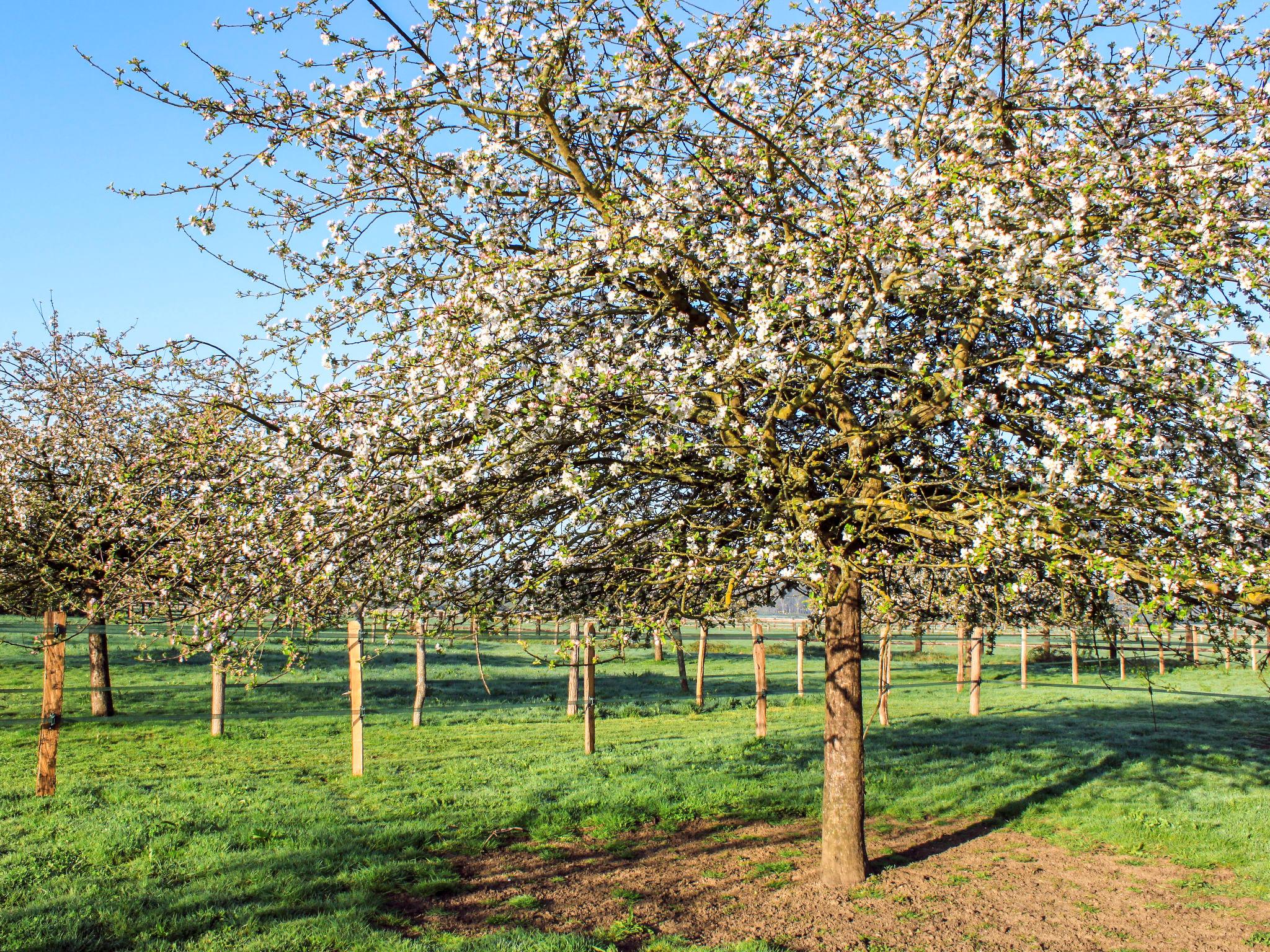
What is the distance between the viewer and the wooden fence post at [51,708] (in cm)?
1074

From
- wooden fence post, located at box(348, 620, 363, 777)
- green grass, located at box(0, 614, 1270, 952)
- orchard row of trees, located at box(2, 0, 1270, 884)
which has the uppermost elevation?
orchard row of trees, located at box(2, 0, 1270, 884)

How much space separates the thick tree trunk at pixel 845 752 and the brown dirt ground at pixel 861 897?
0.95 feet

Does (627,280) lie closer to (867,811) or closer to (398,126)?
(398,126)

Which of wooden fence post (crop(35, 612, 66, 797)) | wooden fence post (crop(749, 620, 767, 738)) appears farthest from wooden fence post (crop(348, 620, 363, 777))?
wooden fence post (crop(749, 620, 767, 738))

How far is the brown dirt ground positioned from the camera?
7.12 meters

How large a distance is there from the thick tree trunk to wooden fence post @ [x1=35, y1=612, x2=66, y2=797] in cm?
928

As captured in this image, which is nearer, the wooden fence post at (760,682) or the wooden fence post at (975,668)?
the wooden fence post at (760,682)

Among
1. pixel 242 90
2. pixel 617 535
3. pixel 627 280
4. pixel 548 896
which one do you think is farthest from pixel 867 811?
pixel 242 90

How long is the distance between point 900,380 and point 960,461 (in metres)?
1.17

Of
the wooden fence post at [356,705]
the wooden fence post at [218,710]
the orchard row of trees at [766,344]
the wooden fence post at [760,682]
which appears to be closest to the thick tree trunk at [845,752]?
the orchard row of trees at [766,344]

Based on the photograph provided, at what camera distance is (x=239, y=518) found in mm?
6586

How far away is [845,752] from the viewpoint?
8055 mm

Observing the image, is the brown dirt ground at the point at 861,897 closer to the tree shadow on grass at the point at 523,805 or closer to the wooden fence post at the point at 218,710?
the tree shadow on grass at the point at 523,805

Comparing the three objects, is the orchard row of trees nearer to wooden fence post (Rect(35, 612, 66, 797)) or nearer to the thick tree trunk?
the thick tree trunk
